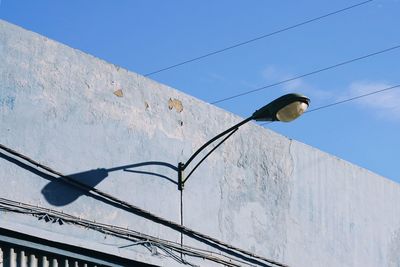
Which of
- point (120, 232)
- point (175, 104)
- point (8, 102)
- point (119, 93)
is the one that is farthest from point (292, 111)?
point (8, 102)

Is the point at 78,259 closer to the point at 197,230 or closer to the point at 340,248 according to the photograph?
the point at 197,230

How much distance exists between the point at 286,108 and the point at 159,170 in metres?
1.48

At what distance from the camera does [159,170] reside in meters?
9.98

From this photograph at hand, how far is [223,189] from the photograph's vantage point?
10.6 m

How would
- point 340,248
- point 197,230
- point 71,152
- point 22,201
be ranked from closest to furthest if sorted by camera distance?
point 22,201, point 71,152, point 197,230, point 340,248

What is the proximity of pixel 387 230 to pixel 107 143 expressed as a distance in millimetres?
4787

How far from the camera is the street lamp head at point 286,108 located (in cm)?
951

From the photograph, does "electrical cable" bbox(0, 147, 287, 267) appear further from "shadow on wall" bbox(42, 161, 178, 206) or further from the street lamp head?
the street lamp head

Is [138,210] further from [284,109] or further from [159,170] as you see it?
[284,109]

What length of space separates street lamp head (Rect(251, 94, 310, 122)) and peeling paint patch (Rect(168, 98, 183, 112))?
1045 mm


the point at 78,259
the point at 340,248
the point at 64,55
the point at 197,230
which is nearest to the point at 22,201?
the point at 78,259

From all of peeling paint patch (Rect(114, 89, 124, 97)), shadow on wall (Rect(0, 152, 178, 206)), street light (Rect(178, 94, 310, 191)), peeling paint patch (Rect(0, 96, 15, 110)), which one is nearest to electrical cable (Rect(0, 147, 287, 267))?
shadow on wall (Rect(0, 152, 178, 206))

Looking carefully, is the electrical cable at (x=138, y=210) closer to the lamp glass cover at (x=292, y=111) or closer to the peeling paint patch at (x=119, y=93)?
the peeling paint patch at (x=119, y=93)

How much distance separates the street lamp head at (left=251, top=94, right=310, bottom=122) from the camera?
9.51 metres
